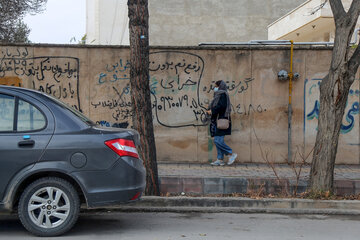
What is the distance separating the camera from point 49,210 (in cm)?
534

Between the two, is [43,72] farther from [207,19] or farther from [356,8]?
[207,19]

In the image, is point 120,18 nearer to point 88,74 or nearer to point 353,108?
point 88,74

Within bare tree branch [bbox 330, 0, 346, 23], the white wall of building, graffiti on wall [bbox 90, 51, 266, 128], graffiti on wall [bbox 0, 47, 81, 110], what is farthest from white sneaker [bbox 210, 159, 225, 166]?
the white wall of building

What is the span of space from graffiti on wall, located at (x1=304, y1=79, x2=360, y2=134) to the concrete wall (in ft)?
0.07

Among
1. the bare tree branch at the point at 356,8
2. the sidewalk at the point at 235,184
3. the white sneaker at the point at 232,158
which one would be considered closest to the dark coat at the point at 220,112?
the white sneaker at the point at 232,158

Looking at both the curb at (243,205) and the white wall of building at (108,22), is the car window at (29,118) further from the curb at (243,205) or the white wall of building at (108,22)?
the white wall of building at (108,22)

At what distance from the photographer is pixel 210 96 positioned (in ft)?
35.1

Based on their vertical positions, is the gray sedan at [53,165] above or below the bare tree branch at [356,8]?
below

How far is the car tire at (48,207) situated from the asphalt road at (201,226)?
0.19 metres

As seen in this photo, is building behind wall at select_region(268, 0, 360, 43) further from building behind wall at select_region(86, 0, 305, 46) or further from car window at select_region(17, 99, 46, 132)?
car window at select_region(17, 99, 46, 132)

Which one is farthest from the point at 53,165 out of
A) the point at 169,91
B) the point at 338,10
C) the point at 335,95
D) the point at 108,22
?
the point at 108,22

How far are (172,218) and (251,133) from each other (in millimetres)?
4519

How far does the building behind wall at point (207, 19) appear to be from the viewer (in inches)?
982

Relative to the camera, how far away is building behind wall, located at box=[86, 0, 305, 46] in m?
24.9
